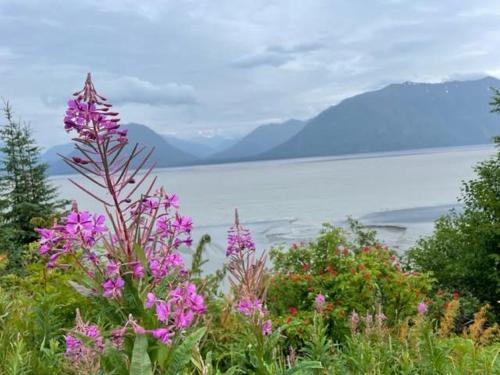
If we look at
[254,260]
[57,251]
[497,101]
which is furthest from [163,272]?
[497,101]

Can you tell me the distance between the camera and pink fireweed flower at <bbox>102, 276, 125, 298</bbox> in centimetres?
181

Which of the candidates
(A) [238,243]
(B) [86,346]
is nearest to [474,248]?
(A) [238,243]

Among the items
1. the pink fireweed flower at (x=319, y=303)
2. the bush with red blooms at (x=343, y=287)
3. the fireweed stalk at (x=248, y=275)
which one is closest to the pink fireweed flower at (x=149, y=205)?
the fireweed stalk at (x=248, y=275)

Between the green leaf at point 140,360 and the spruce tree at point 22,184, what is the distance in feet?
63.1

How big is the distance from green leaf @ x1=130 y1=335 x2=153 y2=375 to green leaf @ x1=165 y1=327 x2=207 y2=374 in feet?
0.42

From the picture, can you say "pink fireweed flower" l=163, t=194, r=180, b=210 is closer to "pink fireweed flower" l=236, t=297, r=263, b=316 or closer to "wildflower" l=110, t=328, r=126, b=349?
"wildflower" l=110, t=328, r=126, b=349

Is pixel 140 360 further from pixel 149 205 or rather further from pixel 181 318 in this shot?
pixel 149 205

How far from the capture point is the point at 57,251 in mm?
1935

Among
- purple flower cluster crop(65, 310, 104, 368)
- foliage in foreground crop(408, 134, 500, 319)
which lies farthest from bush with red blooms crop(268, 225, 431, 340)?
foliage in foreground crop(408, 134, 500, 319)

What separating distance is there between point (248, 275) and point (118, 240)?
113 cm

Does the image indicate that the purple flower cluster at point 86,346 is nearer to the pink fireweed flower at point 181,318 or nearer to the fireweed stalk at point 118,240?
the fireweed stalk at point 118,240

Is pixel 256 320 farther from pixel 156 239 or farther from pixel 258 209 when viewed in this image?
pixel 258 209

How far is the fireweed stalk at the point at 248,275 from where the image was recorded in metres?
2.67

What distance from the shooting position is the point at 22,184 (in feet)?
68.0
